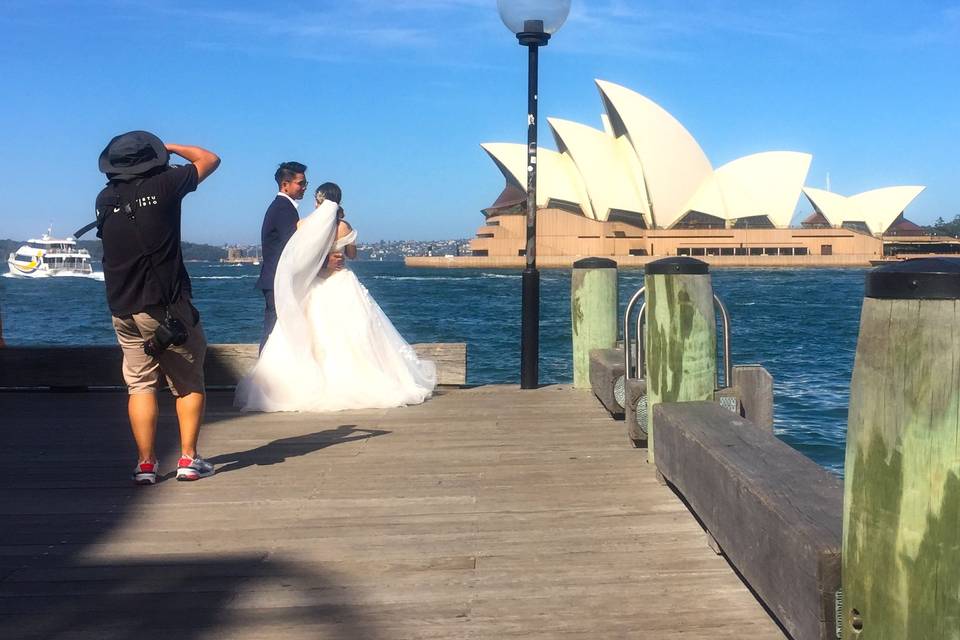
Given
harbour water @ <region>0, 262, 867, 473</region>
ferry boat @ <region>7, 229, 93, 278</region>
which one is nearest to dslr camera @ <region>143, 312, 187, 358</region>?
harbour water @ <region>0, 262, 867, 473</region>

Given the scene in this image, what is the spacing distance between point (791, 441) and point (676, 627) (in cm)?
678

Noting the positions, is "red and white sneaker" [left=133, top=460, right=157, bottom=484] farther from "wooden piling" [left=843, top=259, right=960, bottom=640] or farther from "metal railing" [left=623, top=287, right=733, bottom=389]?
"wooden piling" [left=843, top=259, right=960, bottom=640]

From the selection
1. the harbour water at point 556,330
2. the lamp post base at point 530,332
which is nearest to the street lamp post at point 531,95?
the lamp post base at point 530,332

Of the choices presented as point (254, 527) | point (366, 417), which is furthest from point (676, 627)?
point (366, 417)

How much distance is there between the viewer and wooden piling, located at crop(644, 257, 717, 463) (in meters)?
3.48

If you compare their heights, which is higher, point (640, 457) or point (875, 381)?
point (875, 381)

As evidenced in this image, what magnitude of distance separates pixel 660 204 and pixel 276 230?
201 feet

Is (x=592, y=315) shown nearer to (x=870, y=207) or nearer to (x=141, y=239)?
(x=141, y=239)

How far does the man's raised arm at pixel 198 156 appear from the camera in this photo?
349 cm

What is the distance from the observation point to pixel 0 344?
6.15m

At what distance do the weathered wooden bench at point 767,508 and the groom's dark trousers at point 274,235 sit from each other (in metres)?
3.12

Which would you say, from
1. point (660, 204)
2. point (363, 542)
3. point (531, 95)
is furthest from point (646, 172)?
point (363, 542)

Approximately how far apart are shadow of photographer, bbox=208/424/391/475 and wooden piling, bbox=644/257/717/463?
56.5 inches

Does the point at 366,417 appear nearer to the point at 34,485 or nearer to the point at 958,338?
the point at 34,485
